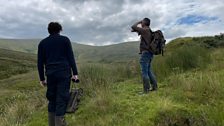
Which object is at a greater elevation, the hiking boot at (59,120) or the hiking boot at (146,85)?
the hiking boot at (146,85)

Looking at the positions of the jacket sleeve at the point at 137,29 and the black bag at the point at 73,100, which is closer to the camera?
the black bag at the point at 73,100

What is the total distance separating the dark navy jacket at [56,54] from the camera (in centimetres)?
A: 761

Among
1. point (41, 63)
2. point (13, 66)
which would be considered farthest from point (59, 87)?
point (13, 66)

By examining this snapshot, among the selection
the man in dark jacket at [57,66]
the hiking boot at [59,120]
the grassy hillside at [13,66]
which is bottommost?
the grassy hillside at [13,66]

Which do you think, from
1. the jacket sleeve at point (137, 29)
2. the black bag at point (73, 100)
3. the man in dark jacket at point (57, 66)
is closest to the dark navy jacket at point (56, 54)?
the man in dark jacket at point (57, 66)

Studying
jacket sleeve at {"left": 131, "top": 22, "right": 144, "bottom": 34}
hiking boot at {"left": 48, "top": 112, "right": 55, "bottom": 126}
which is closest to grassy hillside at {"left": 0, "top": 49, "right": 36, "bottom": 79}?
jacket sleeve at {"left": 131, "top": 22, "right": 144, "bottom": 34}

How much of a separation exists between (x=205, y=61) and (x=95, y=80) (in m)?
5.98

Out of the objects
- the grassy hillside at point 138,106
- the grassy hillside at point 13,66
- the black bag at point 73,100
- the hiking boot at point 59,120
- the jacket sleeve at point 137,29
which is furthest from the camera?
the grassy hillside at point 13,66

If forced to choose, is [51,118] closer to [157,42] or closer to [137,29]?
[137,29]

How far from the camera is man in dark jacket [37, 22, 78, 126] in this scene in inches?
299

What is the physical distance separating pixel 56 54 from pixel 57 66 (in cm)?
24

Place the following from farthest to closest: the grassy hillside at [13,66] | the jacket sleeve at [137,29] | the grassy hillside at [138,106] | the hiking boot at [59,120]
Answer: the grassy hillside at [13,66] → the jacket sleeve at [137,29] → the hiking boot at [59,120] → the grassy hillside at [138,106]

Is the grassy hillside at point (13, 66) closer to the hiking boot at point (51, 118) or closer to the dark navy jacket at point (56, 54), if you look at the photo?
the hiking boot at point (51, 118)

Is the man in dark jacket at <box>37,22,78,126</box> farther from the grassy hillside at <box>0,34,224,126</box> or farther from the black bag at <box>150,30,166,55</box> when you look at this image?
the black bag at <box>150,30,166,55</box>
